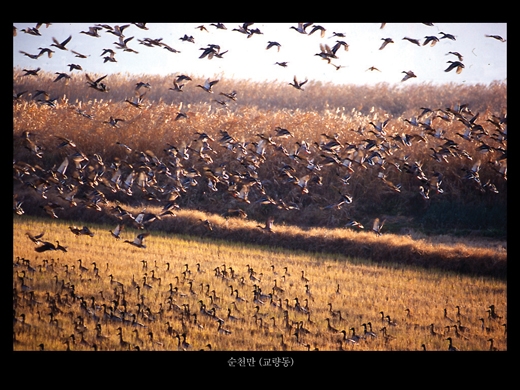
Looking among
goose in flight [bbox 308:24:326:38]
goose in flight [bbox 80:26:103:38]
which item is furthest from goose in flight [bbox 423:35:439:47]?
goose in flight [bbox 80:26:103:38]

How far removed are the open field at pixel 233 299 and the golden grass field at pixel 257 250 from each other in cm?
4

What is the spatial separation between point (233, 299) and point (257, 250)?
14.5ft

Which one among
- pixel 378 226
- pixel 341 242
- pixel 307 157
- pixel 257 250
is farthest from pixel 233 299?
pixel 307 157

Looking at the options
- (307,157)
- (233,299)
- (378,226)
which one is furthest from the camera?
(307,157)

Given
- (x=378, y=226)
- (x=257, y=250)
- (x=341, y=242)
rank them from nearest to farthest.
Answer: (x=257, y=250)
(x=341, y=242)
(x=378, y=226)

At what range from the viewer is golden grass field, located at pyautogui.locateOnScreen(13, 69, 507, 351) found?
10859 mm

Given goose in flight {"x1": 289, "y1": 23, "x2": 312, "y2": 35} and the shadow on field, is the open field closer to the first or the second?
the shadow on field

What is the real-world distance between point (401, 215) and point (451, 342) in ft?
33.5

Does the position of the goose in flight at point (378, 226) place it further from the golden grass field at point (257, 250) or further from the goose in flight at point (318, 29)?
the goose in flight at point (318, 29)

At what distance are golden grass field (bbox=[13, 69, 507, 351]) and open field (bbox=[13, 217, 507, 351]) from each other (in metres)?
0.04

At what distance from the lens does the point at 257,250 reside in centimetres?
1680

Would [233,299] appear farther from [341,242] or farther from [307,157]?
[307,157]
